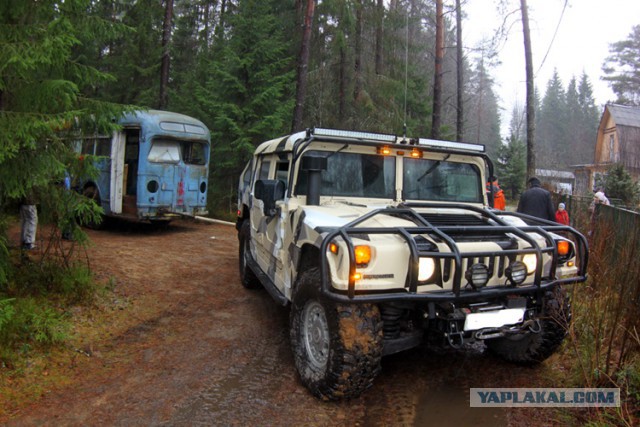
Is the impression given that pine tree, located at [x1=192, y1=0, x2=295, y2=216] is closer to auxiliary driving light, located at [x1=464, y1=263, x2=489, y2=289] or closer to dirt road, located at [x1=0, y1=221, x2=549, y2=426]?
dirt road, located at [x1=0, y1=221, x2=549, y2=426]

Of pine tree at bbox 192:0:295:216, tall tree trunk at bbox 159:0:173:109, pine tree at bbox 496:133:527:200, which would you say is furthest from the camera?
pine tree at bbox 496:133:527:200

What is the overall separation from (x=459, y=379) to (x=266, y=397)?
1.72m

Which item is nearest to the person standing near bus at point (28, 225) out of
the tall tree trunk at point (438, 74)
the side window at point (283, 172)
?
the side window at point (283, 172)

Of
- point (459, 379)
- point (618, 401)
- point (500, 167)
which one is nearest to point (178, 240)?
point (459, 379)

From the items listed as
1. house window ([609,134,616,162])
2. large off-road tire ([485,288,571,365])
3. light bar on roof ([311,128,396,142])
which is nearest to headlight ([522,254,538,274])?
large off-road tire ([485,288,571,365])

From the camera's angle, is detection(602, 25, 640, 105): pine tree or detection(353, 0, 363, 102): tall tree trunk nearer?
detection(353, 0, 363, 102): tall tree trunk

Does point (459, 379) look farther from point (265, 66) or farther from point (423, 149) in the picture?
point (265, 66)

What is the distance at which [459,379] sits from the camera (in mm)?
4066

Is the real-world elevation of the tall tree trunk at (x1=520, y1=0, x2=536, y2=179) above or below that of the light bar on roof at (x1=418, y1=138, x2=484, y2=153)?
above

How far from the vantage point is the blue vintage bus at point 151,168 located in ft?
36.1

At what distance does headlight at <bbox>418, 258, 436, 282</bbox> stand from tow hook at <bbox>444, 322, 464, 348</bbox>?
0.40 meters

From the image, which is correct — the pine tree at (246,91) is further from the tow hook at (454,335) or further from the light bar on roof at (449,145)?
the tow hook at (454,335)

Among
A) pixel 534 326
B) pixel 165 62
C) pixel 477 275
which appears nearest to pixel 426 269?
pixel 477 275

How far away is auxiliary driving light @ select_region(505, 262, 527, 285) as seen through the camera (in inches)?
135
